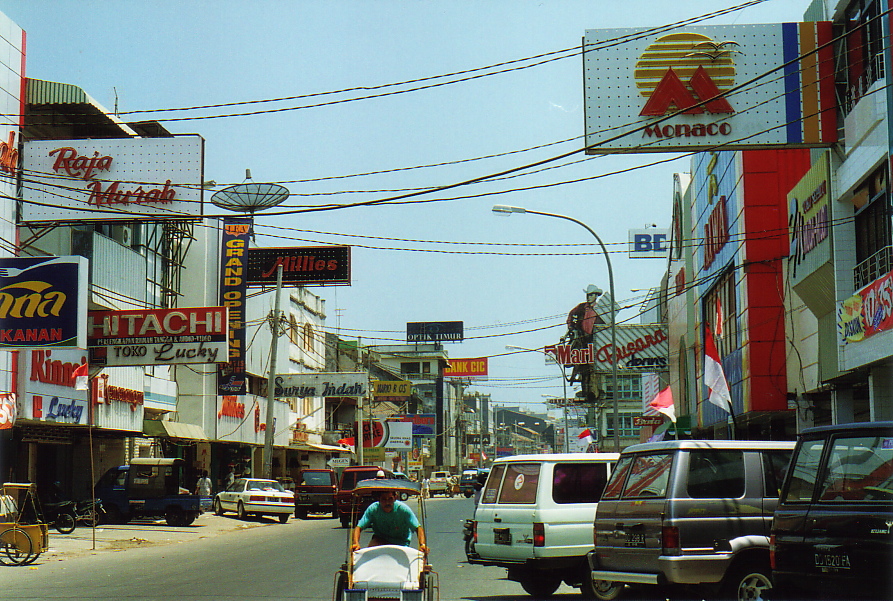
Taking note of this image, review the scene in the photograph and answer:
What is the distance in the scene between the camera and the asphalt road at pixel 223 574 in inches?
529

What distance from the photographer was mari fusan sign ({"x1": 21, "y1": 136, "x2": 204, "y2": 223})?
2856cm

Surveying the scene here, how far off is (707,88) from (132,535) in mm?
18684

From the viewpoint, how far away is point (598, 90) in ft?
67.5

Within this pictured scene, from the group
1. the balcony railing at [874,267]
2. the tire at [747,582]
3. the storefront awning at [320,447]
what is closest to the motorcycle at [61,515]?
the balcony railing at [874,267]

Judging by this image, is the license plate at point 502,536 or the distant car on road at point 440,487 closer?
the license plate at point 502,536

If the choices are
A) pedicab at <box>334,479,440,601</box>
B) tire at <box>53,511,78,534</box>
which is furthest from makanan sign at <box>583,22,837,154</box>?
tire at <box>53,511,78,534</box>

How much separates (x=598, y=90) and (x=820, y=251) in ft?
18.1

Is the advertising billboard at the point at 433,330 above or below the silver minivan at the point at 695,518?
above

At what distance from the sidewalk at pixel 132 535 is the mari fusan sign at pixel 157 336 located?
186 inches

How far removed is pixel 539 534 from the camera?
1259cm

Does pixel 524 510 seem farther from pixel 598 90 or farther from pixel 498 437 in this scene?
pixel 498 437

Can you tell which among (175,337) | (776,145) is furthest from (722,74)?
(175,337)

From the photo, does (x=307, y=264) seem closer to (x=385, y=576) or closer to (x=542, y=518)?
(x=542, y=518)

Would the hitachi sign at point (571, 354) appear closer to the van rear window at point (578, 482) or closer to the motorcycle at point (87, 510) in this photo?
the motorcycle at point (87, 510)
